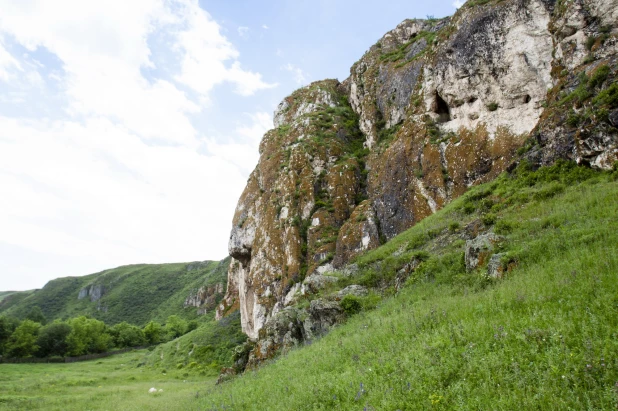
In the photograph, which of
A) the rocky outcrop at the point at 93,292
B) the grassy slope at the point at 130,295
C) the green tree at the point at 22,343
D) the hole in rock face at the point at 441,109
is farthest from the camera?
the rocky outcrop at the point at 93,292

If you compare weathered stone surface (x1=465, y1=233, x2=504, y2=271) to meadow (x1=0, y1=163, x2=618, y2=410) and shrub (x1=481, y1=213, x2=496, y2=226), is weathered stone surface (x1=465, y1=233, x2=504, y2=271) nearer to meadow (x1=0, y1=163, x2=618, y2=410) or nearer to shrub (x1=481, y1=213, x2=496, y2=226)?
meadow (x1=0, y1=163, x2=618, y2=410)

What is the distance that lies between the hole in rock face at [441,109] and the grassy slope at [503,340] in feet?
64.7

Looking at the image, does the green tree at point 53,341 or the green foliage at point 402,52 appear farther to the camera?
the green tree at point 53,341

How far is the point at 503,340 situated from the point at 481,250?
6.93m

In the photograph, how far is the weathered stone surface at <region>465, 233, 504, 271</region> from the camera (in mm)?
11633

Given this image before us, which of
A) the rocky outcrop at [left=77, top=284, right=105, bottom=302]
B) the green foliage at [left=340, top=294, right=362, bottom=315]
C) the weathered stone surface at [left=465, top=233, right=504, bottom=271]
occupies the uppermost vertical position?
the rocky outcrop at [left=77, top=284, right=105, bottom=302]

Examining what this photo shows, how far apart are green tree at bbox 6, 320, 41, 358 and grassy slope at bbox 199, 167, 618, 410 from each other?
65.7m

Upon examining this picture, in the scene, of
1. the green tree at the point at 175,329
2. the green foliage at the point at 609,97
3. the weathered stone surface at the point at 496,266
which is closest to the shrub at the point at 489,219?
the weathered stone surface at the point at 496,266

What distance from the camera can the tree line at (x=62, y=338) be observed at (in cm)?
5597

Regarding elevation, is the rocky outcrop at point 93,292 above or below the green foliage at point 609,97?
above

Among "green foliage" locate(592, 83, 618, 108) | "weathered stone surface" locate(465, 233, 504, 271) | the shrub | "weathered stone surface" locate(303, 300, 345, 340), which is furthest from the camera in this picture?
"weathered stone surface" locate(303, 300, 345, 340)

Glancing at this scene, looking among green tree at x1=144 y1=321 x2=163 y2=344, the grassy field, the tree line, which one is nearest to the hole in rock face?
the grassy field

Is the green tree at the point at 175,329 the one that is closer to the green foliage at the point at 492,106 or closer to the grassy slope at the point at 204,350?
the grassy slope at the point at 204,350

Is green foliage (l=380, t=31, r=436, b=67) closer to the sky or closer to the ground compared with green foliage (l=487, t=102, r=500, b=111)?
closer to the sky
